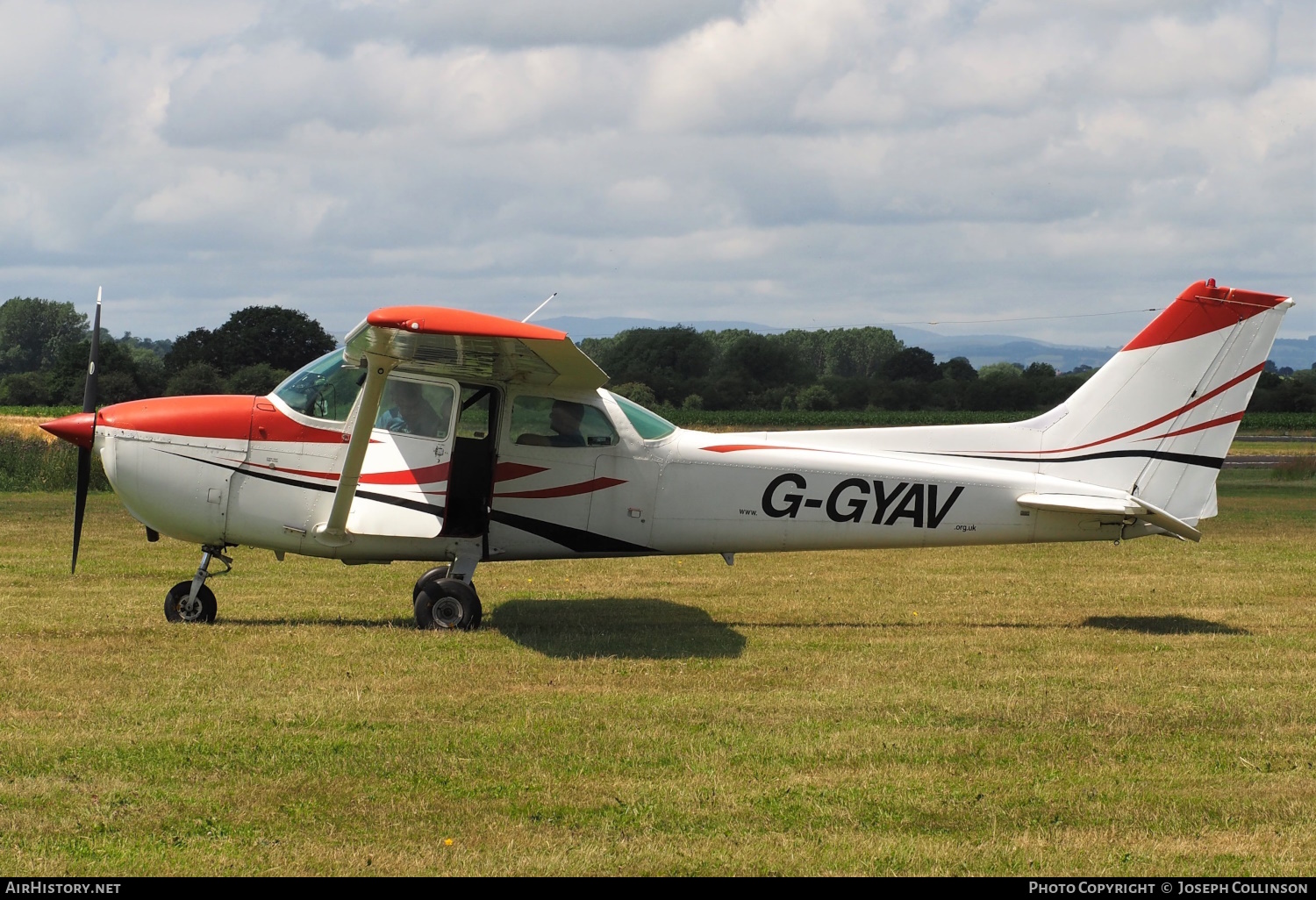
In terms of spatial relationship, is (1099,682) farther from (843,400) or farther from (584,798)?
(843,400)

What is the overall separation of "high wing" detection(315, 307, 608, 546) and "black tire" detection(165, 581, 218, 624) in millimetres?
1163

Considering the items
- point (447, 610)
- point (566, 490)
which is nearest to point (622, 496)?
point (566, 490)

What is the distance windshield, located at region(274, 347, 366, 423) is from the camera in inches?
386

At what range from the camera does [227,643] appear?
9.08m

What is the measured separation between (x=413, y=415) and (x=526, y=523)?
126cm

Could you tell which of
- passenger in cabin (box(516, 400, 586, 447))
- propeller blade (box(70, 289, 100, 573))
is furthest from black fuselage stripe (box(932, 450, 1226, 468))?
propeller blade (box(70, 289, 100, 573))

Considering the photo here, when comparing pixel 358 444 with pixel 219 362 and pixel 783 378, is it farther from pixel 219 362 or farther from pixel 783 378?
pixel 783 378

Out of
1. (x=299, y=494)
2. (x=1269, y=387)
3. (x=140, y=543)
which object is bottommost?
(x=140, y=543)

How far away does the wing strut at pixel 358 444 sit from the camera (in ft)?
29.3

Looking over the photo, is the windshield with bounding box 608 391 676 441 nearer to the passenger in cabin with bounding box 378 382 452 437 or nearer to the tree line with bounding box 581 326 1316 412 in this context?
the passenger in cabin with bounding box 378 382 452 437

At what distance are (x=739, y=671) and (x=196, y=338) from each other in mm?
28630

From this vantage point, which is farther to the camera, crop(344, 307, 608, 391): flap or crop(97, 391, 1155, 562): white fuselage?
crop(97, 391, 1155, 562): white fuselage

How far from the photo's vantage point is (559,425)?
10062 mm
